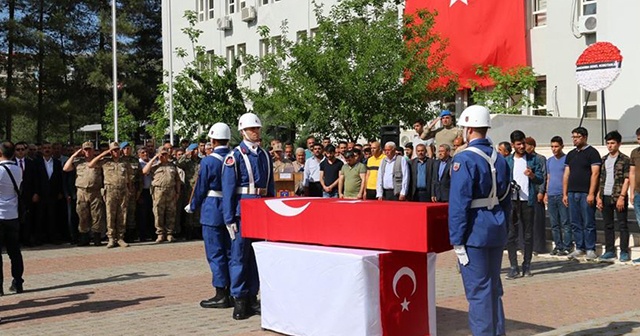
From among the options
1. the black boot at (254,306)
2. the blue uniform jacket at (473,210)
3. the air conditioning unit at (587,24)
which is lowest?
the black boot at (254,306)

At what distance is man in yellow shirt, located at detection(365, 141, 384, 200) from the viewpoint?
1808cm

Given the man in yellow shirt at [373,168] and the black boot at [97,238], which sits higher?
the man in yellow shirt at [373,168]

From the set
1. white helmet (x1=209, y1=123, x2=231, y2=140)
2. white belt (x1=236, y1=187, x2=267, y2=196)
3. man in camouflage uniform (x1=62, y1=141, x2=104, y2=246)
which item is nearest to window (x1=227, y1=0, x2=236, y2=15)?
man in camouflage uniform (x1=62, y1=141, x2=104, y2=246)

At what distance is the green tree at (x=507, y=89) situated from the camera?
28.9 metres

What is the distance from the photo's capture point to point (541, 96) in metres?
30.9

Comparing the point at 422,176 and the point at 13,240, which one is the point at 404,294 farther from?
the point at 422,176

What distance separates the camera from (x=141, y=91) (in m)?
61.8

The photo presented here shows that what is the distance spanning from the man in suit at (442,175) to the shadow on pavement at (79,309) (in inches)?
217

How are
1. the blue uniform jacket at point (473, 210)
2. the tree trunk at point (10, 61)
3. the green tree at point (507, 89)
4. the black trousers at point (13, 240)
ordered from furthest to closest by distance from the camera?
1. the tree trunk at point (10, 61)
2. the green tree at point (507, 89)
3. the black trousers at point (13, 240)
4. the blue uniform jacket at point (473, 210)

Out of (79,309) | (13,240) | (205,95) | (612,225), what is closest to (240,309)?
(79,309)

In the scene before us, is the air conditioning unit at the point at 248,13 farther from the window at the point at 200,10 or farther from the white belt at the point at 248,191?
the white belt at the point at 248,191

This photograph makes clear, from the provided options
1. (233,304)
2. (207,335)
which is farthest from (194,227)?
(207,335)

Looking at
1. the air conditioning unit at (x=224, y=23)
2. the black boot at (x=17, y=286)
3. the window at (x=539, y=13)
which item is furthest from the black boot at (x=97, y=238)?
the air conditioning unit at (x=224, y=23)

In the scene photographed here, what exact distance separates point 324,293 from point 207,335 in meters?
1.39
